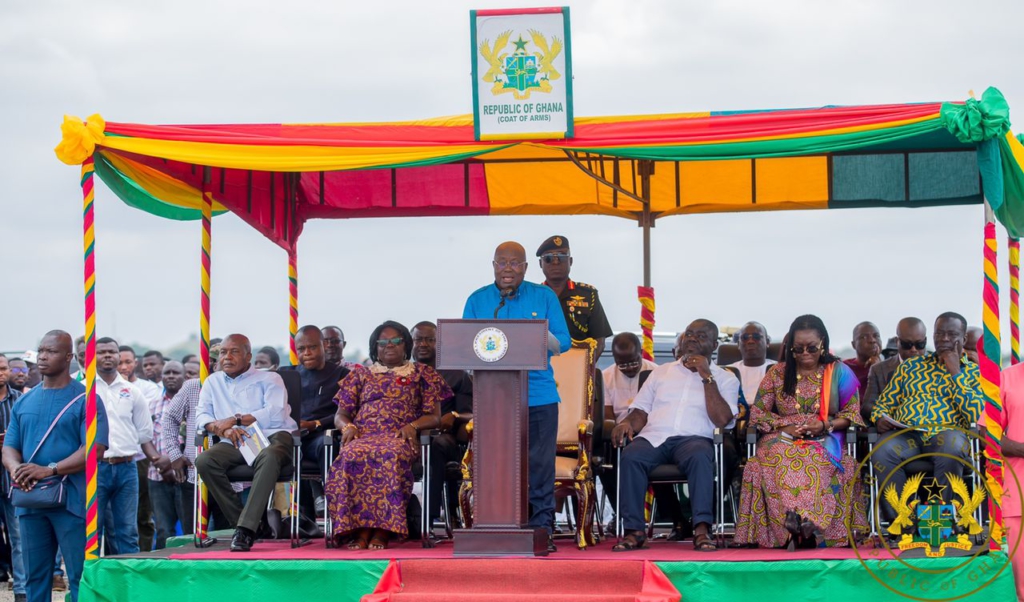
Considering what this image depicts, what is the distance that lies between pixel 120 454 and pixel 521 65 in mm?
4608

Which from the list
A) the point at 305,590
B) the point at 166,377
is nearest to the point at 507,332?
the point at 305,590

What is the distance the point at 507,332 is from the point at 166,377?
194 inches

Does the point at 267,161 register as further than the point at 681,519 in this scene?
No

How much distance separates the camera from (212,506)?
9.80 m

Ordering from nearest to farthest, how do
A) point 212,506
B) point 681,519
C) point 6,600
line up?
point 681,519 < point 212,506 < point 6,600

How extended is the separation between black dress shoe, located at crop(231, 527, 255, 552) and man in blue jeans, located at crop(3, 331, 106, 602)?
1.06 meters

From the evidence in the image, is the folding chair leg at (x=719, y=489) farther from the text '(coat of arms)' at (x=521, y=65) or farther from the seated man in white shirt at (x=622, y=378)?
the text '(coat of arms)' at (x=521, y=65)

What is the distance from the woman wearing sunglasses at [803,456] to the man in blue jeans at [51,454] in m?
4.24

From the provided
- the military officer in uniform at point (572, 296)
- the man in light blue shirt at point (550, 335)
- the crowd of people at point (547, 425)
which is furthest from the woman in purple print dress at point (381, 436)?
the military officer in uniform at point (572, 296)

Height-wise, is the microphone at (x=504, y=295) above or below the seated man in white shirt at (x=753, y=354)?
above

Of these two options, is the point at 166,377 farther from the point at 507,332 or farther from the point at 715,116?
the point at 715,116

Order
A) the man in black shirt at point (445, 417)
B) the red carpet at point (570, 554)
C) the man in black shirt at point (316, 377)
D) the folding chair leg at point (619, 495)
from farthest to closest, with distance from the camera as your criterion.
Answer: the man in black shirt at point (316, 377), the man in black shirt at point (445, 417), the folding chair leg at point (619, 495), the red carpet at point (570, 554)

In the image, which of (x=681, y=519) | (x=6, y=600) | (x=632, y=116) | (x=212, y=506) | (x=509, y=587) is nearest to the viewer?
(x=509, y=587)

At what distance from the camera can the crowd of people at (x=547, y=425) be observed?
784 cm
